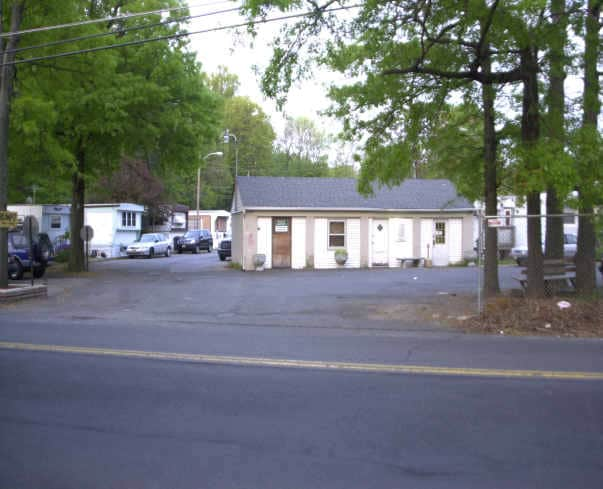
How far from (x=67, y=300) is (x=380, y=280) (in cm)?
1064

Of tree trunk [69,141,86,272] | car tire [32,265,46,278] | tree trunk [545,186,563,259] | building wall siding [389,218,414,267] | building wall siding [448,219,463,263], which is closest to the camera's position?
tree trunk [545,186,563,259]

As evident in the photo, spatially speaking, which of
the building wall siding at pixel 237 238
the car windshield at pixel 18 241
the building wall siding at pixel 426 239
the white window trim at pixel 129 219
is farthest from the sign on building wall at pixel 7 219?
the white window trim at pixel 129 219

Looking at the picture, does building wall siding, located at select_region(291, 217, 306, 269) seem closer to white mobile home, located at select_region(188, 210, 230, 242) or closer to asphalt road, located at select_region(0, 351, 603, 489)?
asphalt road, located at select_region(0, 351, 603, 489)

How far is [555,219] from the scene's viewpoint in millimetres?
15461

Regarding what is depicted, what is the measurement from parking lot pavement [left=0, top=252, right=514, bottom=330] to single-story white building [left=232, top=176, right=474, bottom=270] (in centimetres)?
274

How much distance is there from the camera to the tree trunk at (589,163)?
11.0 meters

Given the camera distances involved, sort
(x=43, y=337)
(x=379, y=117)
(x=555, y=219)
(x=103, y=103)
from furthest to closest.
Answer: (x=103, y=103) → (x=555, y=219) → (x=379, y=117) → (x=43, y=337)

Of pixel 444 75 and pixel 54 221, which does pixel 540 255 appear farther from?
pixel 54 221

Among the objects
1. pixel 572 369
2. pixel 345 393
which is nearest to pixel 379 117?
pixel 572 369

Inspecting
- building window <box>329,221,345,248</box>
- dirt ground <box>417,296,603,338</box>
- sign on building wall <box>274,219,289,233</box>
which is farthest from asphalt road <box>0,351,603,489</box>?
building window <box>329,221,345,248</box>

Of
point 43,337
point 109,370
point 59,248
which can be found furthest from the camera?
point 59,248

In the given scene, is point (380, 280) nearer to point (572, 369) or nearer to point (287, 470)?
point (572, 369)

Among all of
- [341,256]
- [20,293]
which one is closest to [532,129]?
[20,293]

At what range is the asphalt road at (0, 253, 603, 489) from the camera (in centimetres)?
455
